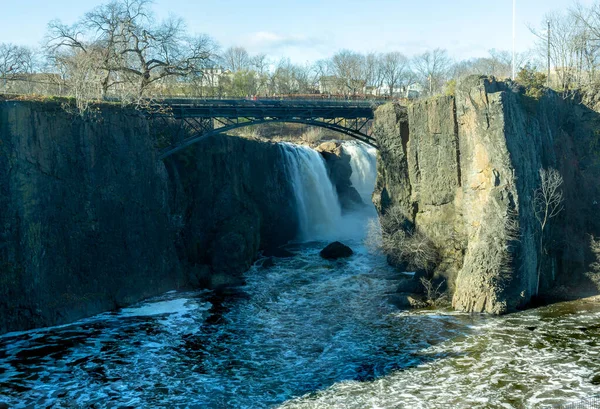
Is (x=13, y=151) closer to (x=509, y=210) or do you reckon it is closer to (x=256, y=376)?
(x=256, y=376)

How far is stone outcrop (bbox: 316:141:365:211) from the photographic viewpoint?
2132 inches

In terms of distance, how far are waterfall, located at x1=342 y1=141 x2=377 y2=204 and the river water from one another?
31.6 metres

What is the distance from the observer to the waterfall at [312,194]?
47125 mm

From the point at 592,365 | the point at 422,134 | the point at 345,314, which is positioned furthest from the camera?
the point at 422,134

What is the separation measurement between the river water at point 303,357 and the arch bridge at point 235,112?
1174 cm

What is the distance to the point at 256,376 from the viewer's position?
1944 cm

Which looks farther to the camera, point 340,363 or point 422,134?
point 422,134

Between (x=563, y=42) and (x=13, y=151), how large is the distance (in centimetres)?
3843

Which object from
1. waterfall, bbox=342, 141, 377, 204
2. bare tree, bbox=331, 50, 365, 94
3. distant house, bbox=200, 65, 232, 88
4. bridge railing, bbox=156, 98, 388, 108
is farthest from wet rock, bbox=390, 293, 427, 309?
bare tree, bbox=331, 50, 365, 94

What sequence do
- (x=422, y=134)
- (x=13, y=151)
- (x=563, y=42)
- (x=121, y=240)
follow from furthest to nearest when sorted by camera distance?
(x=563, y=42) < (x=422, y=134) < (x=121, y=240) < (x=13, y=151)

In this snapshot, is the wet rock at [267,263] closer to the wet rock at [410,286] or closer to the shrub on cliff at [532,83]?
Result: the wet rock at [410,286]

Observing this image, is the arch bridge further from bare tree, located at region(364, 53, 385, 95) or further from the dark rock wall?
bare tree, located at region(364, 53, 385, 95)

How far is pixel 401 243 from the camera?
103 feet

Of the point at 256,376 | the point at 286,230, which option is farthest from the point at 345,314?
the point at 286,230
